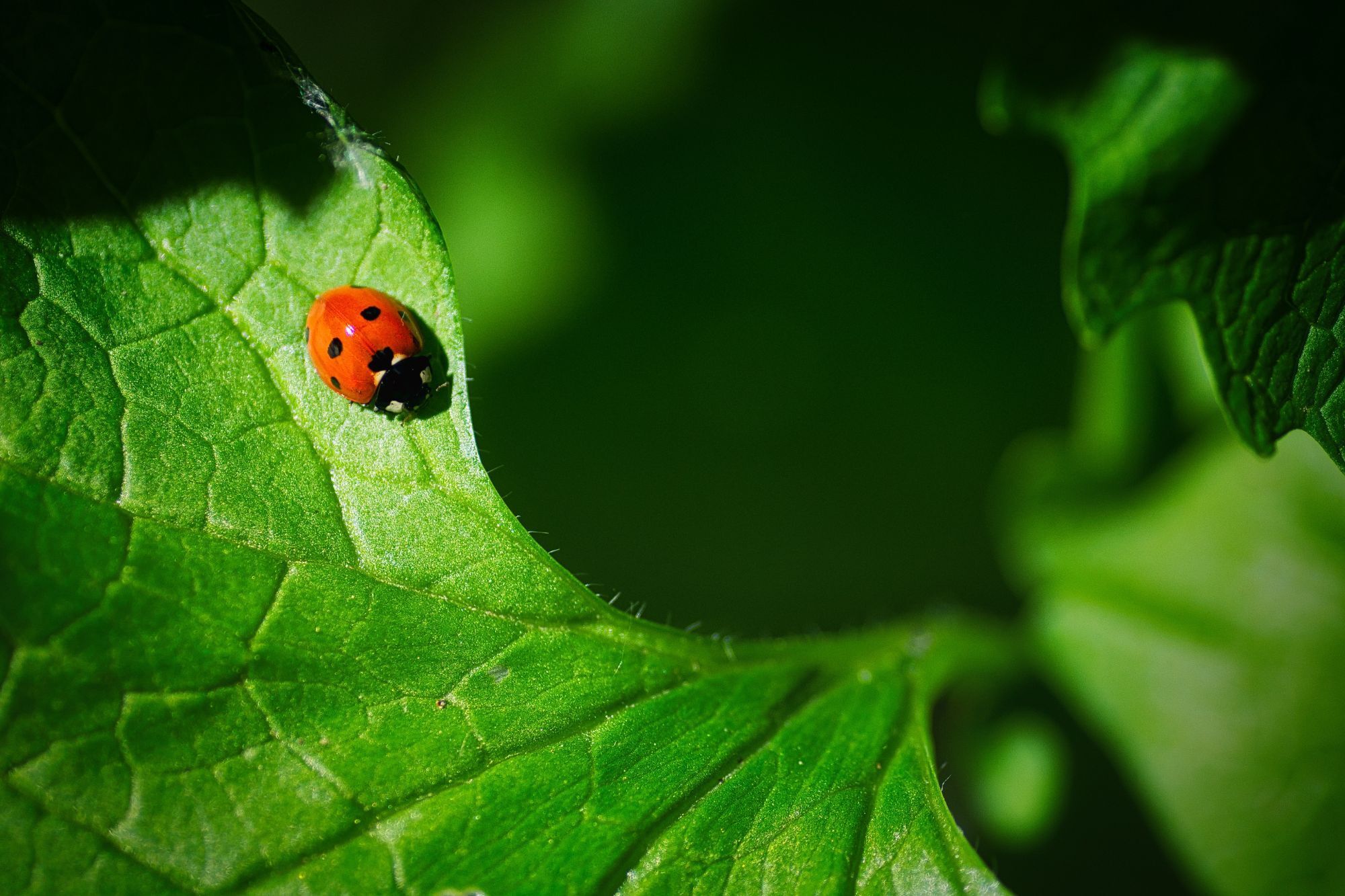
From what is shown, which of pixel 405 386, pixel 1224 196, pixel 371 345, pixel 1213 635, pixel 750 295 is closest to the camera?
pixel 371 345

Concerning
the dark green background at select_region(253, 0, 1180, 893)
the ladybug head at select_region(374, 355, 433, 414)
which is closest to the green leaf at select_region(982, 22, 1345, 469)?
the ladybug head at select_region(374, 355, 433, 414)

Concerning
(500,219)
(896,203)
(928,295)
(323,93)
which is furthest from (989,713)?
(323,93)

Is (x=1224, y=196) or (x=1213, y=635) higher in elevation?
(x=1224, y=196)

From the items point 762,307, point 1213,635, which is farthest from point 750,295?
point 1213,635

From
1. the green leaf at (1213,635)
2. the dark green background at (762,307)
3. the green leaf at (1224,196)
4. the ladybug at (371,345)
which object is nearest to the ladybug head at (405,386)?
the ladybug at (371,345)

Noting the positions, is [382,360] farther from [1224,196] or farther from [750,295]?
[750,295]

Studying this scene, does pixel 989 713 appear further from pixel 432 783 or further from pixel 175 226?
pixel 175 226
